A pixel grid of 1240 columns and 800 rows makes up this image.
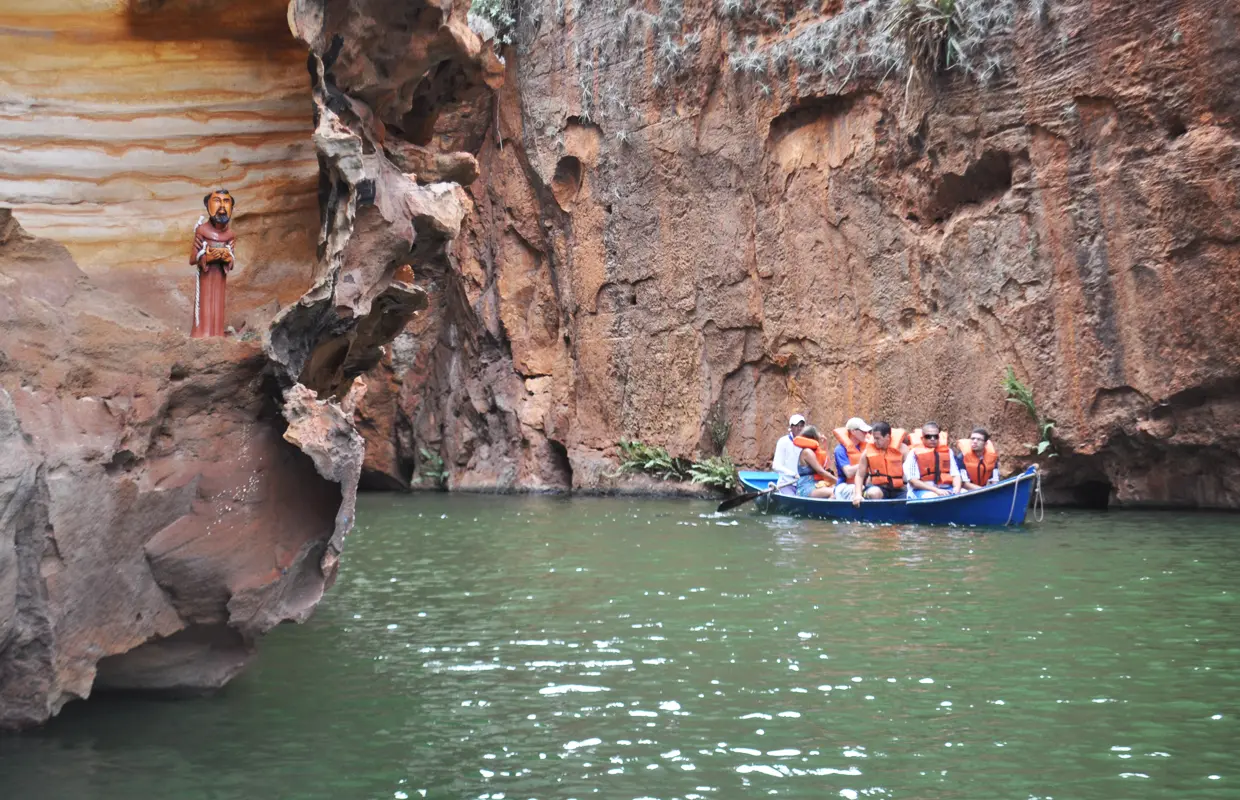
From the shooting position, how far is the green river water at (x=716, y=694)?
5039 mm

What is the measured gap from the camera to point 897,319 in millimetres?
19797

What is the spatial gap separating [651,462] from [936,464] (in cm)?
807

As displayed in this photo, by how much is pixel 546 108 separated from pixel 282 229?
1846 cm

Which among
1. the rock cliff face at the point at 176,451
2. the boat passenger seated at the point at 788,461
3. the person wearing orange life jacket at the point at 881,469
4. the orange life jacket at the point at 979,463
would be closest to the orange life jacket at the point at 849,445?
the person wearing orange life jacket at the point at 881,469

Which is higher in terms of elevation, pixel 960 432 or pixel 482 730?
pixel 960 432

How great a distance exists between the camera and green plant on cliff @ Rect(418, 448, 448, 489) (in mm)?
27297

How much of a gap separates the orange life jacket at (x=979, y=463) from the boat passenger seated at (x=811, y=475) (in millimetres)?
1827

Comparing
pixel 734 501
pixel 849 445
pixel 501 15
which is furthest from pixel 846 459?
pixel 501 15

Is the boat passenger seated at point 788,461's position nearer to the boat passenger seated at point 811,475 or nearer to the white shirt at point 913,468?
the boat passenger seated at point 811,475

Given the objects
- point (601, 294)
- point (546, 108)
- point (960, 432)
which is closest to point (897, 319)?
point (960, 432)

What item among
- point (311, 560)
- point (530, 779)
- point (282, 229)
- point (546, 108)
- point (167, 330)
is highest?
point (546, 108)

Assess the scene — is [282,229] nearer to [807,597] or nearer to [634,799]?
[634,799]

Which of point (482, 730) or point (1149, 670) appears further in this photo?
point (1149, 670)

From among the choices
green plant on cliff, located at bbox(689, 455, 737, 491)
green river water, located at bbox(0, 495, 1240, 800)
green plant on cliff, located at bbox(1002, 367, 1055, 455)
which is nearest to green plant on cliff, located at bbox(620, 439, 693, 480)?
green plant on cliff, located at bbox(689, 455, 737, 491)
